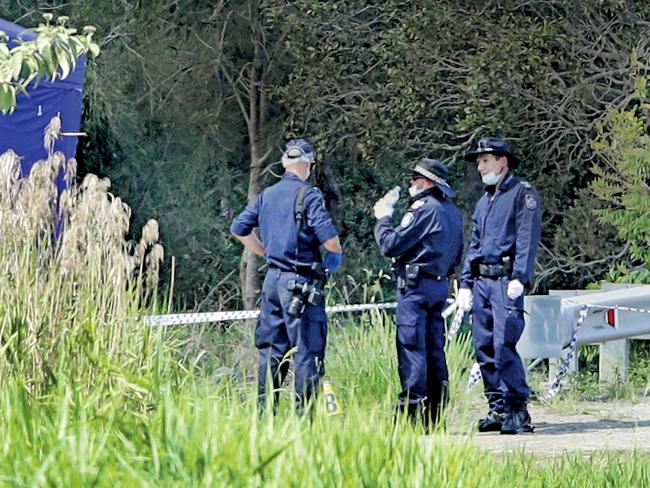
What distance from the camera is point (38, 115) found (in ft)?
40.4

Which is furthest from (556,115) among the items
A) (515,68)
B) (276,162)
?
(276,162)

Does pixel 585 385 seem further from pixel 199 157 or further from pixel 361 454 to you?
pixel 199 157

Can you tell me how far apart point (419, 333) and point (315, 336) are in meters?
0.68

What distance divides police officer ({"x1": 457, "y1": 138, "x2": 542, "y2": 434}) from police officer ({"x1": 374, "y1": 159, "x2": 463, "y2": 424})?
0.84ft

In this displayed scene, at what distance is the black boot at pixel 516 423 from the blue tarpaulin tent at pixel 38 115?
464cm

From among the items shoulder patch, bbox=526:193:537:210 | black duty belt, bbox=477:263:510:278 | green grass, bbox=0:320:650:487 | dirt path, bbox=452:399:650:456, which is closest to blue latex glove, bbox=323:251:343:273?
black duty belt, bbox=477:263:510:278

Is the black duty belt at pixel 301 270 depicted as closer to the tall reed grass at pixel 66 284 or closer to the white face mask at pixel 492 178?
the white face mask at pixel 492 178

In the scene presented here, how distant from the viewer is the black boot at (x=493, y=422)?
30.3 feet

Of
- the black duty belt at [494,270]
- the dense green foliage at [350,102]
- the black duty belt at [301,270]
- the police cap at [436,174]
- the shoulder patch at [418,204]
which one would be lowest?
the black duty belt at [301,270]

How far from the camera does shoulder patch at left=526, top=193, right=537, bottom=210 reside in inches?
353

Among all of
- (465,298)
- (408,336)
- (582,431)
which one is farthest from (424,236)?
(582,431)

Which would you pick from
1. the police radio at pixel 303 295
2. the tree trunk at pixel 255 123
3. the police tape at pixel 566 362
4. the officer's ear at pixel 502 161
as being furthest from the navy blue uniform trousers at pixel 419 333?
the tree trunk at pixel 255 123

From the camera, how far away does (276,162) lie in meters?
18.6

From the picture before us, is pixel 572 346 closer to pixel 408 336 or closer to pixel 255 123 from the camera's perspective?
pixel 408 336
